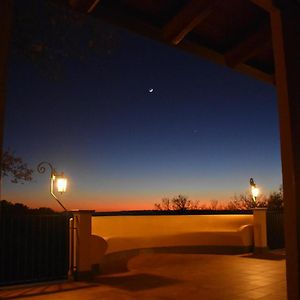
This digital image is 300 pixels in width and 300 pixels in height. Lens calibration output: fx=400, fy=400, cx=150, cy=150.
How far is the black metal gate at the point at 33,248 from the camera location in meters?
6.71

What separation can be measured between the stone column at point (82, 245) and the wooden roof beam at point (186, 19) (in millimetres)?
4670

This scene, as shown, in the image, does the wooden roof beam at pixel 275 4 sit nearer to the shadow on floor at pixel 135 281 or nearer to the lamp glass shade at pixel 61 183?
the shadow on floor at pixel 135 281

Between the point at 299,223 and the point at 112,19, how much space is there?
7.19 ft

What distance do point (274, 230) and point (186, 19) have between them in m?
9.73

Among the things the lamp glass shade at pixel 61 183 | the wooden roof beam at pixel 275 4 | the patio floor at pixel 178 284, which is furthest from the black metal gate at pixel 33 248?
the wooden roof beam at pixel 275 4

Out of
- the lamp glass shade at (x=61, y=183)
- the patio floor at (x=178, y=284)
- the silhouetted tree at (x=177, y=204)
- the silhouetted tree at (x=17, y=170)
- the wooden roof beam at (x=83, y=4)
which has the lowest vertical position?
the patio floor at (x=178, y=284)

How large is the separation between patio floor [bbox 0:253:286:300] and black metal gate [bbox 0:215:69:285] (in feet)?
0.95

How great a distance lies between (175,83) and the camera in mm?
14664

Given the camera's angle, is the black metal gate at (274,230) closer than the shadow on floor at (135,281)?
No

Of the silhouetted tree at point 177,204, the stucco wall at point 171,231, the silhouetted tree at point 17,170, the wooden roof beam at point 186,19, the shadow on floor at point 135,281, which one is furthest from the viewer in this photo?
the silhouetted tree at point 177,204

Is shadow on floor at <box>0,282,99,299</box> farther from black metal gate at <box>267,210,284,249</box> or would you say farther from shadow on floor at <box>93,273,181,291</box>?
black metal gate at <box>267,210,284,249</box>

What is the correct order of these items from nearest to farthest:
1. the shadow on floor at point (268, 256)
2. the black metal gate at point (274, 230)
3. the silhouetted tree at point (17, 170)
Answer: the shadow on floor at point (268, 256) < the black metal gate at point (274, 230) < the silhouetted tree at point (17, 170)

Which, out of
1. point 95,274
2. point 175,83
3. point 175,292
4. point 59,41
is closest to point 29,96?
point 175,83

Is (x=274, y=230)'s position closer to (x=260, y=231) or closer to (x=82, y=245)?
(x=260, y=231)
